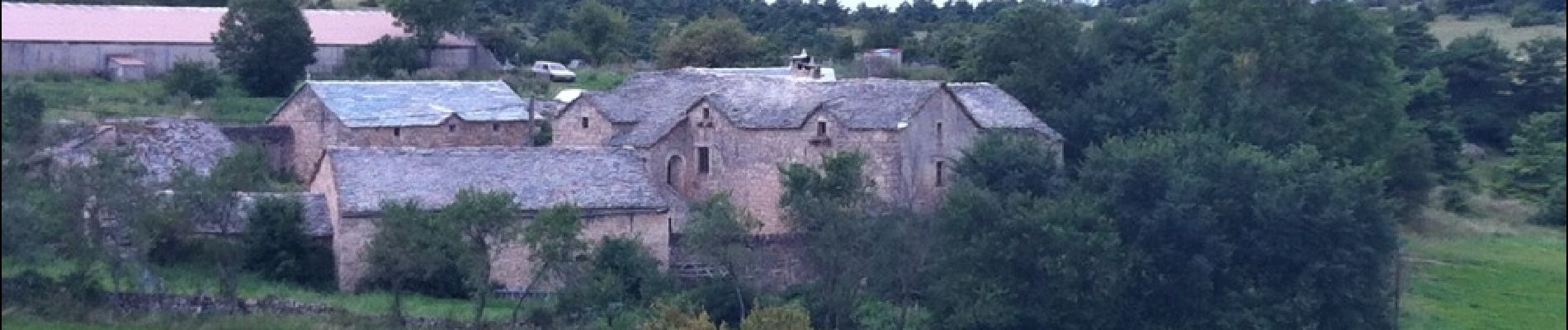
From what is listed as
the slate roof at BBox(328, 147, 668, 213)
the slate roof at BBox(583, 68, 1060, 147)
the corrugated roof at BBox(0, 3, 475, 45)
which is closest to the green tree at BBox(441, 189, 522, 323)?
the slate roof at BBox(328, 147, 668, 213)

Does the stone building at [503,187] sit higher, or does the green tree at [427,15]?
the green tree at [427,15]

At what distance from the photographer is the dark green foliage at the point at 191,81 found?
4578 cm

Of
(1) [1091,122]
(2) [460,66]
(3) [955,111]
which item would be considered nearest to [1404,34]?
(1) [1091,122]

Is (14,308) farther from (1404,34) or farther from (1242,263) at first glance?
(1404,34)

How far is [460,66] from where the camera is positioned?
2185 inches

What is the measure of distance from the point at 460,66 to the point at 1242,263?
27130 mm

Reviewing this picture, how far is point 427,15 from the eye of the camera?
2124 inches

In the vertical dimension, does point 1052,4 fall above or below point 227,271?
above

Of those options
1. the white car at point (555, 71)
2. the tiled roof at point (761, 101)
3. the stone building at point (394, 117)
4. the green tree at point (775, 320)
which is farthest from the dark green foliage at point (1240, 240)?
the white car at point (555, 71)

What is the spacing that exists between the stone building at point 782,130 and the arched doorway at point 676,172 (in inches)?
0.6

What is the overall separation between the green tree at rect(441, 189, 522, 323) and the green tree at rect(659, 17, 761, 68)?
84.2 ft

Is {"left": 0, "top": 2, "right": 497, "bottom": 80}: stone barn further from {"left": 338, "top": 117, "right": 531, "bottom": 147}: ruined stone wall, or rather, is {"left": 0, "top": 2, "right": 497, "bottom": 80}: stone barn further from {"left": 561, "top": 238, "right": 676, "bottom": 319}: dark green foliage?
{"left": 561, "top": 238, "right": 676, "bottom": 319}: dark green foliage

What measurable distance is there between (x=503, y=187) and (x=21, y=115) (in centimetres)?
1068

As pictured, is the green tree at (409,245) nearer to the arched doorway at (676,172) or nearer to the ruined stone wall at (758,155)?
the ruined stone wall at (758,155)
